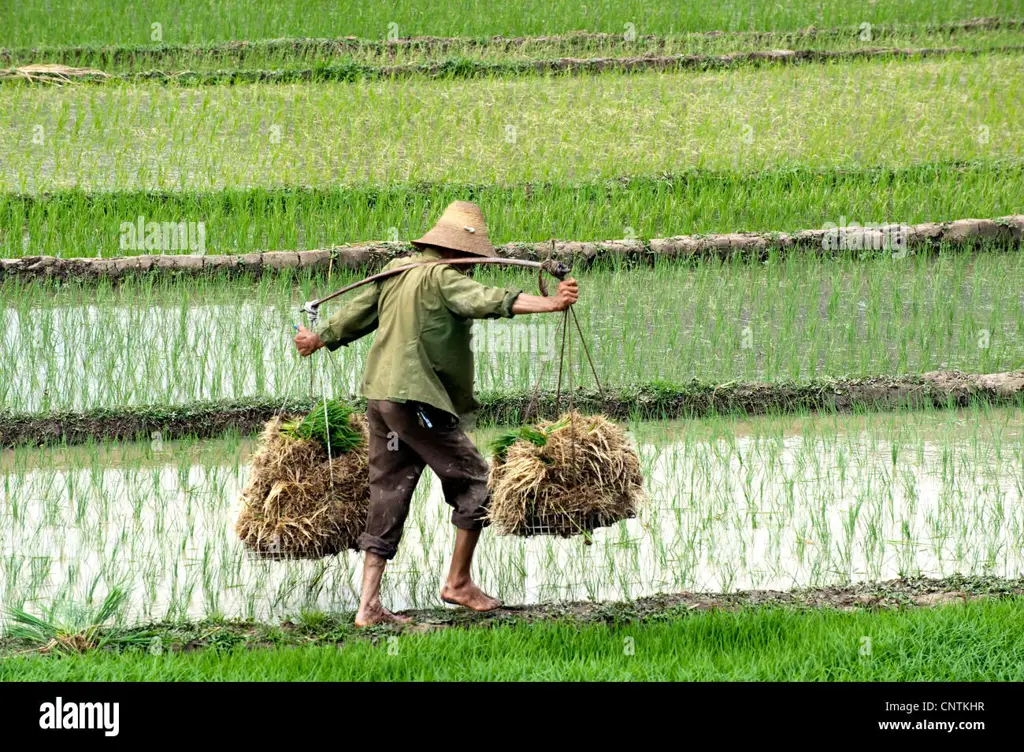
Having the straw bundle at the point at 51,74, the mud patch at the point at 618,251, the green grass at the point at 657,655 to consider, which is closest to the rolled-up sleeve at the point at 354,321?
the green grass at the point at 657,655

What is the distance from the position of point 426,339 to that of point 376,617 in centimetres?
73

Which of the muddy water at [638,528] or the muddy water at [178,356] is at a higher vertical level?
the muddy water at [178,356]

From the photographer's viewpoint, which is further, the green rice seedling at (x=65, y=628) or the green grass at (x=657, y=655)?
the green rice seedling at (x=65, y=628)

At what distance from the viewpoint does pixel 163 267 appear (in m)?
7.11

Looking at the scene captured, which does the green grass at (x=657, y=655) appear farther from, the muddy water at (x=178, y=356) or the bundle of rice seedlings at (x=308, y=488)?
the muddy water at (x=178, y=356)

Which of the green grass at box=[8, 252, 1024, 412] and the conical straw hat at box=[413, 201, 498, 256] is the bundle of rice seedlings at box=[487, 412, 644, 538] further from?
the green grass at box=[8, 252, 1024, 412]

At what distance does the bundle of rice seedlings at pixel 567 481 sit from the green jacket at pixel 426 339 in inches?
9.6

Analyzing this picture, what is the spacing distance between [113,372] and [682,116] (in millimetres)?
5308

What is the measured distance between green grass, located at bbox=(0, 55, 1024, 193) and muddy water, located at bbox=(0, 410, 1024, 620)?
3726mm

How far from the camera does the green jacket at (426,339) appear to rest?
375cm

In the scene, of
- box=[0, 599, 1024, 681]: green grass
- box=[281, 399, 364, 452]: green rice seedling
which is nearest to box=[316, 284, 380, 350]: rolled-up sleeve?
box=[281, 399, 364, 452]: green rice seedling

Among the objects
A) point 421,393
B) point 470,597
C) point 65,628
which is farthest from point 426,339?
point 65,628

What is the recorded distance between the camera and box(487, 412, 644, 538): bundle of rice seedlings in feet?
12.1
